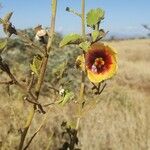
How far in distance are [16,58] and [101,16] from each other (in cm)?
747

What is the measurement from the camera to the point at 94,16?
150cm

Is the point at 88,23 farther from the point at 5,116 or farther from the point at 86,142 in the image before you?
the point at 86,142

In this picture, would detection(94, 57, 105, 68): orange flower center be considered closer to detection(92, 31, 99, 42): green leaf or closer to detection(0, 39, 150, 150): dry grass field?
detection(92, 31, 99, 42): green leaf

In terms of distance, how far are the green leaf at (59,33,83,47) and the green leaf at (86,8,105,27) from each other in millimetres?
74

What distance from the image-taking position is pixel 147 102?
8.60 metres

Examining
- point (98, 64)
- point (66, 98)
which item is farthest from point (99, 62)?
point (66, 98)

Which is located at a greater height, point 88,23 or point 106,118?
point 88,23

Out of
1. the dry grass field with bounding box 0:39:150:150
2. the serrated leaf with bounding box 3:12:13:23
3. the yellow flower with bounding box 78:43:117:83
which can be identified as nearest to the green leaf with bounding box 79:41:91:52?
the yellow flower with bounding box 78:43:117:83

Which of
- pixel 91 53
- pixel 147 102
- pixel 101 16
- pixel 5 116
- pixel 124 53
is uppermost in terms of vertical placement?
pixel 101 16

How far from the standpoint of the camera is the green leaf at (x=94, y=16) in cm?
149

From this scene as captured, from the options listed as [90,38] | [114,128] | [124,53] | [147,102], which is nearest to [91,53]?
[90,38]

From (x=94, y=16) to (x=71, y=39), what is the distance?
5.1 inches

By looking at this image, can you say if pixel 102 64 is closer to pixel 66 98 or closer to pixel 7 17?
pixel 66 98

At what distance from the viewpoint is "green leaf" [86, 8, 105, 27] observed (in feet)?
4.90
